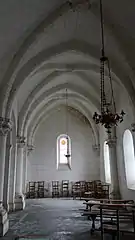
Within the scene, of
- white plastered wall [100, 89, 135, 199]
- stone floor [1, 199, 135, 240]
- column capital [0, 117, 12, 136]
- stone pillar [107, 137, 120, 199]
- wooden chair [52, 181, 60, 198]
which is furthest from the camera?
wooden chair [52, 181, 60, 198]

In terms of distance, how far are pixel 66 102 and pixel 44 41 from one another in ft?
28.4

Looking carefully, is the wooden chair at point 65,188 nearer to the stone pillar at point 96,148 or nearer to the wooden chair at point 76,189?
the wooden chair at point 76,189

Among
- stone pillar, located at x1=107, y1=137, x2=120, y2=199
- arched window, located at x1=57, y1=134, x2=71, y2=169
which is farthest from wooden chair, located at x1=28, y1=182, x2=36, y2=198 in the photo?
stone pillar, located at x1=107, y1=137, x2=120, y2=199

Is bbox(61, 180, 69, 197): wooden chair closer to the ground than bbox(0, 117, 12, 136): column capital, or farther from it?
closer to the ground

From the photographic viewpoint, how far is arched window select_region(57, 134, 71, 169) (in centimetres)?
1588

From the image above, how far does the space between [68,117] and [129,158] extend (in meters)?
7.82

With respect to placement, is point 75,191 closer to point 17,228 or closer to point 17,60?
point 17,228

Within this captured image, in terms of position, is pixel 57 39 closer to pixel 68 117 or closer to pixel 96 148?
pixel 68 117

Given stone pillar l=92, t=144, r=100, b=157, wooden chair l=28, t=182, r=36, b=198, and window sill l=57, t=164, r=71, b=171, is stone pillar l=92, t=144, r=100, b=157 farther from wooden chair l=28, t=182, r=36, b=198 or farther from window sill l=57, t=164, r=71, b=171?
wooden chair l=28, t=182, r=36, b=198

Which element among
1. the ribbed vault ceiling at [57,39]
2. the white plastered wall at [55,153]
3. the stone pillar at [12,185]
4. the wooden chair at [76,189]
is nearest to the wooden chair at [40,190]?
the white plastered wall at [55,153]

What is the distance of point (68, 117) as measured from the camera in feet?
54.2

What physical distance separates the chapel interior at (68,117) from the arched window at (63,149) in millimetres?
73

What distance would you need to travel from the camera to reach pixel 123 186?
954 centimetres

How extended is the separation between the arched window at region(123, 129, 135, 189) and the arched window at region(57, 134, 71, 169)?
22.3ft
